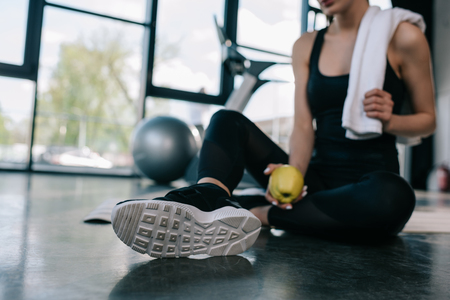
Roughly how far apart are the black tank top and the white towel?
57 mm

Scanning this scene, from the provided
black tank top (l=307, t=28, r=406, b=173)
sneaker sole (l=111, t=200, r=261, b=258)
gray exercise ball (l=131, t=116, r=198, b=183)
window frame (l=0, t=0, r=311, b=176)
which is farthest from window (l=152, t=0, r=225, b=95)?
sneaker sole (l=111, t=200, r=261, b=258)

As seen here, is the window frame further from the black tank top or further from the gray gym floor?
the gray gym floor

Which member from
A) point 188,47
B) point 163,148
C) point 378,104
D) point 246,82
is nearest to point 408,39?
point 378,104

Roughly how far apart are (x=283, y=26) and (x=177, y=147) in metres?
2.57

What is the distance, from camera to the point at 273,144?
1.03m

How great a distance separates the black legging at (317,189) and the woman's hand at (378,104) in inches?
5.6

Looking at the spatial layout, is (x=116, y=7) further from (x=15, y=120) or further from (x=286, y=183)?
(x=286, y=183)

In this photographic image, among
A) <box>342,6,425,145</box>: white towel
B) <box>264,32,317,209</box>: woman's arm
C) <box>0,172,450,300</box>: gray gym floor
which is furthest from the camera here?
<box>264,32,317,209</box>: woman's arm

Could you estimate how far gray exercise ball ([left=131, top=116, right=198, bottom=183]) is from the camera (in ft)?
8.34

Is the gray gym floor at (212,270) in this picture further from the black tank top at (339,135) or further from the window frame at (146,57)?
the window frame at (146,57)

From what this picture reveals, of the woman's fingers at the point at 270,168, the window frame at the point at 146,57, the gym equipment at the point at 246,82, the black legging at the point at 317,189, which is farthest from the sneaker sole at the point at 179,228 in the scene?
the window frame at the point at 146,57

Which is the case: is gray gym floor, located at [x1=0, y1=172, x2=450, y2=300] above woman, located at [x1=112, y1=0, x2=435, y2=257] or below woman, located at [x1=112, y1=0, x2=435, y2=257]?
below

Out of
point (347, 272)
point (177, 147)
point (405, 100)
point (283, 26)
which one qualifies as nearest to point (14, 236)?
point (347, 272)

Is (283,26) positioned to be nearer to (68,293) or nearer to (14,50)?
(14,50)
